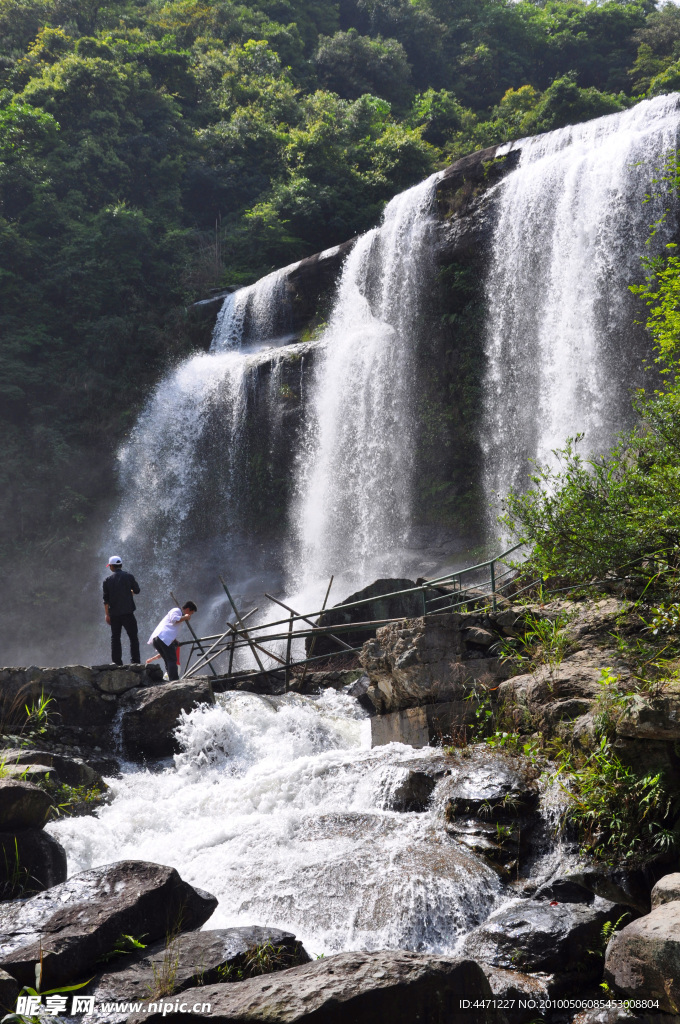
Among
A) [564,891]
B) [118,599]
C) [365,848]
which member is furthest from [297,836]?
[118,599]

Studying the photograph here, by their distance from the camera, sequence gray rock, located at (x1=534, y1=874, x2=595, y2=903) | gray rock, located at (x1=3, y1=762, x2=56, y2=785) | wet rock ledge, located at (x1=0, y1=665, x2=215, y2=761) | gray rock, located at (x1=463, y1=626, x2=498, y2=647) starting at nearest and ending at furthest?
gray rock, located at (x1=534, y1=874, x2=595, y2=903)
gray rock, located at (x1=3, y1=762, x2=56, y2=785)
gray rock, located at (x1=463, y1=626, x2=498, y2=647)
wet rock ledge, located at (x1=0, y1=665, x2=215, y2=761)

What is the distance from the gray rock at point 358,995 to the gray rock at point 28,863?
2.23 meters

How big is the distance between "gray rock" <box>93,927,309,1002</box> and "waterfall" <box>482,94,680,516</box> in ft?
42.0

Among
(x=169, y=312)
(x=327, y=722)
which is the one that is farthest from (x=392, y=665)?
(x=169, y=312)

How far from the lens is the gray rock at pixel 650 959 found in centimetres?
363

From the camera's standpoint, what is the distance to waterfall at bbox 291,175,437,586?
19.2 m

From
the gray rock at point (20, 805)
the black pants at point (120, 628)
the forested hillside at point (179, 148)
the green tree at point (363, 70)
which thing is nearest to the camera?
the gray rock at point (20, 805)

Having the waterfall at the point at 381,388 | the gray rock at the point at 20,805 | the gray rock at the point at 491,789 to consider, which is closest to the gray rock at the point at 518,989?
the gray rock at the point at 491,789

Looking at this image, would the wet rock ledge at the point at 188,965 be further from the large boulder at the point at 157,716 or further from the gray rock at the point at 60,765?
the large boulder at the point at 157,716

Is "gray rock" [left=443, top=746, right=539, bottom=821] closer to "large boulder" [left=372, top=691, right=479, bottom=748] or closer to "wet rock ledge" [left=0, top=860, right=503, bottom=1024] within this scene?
"large boulder" [left=372, top=691, right=479, bottom=748]

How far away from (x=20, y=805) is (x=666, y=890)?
4193 mm

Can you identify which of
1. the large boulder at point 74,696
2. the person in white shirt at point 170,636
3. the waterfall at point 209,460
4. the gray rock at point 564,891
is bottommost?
the gray rock at point 564,891

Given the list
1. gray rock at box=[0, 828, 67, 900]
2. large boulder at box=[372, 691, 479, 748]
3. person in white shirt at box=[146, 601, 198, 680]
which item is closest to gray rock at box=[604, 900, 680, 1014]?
large boulder at box=[372, 691, 479, 748]

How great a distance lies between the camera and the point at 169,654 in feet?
35.0
